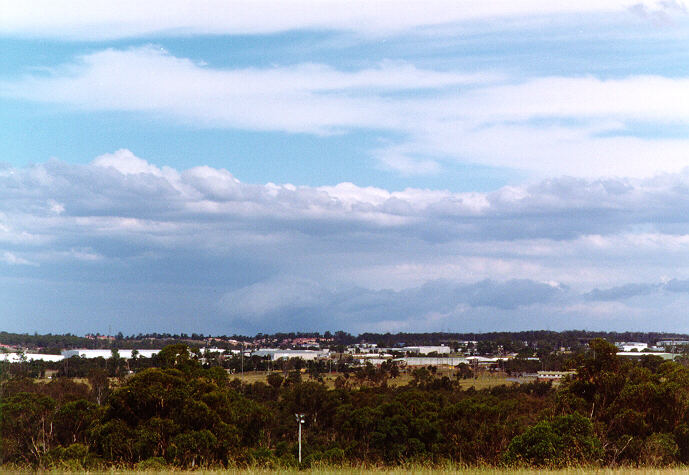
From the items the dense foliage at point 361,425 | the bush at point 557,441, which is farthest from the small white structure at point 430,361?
the bush at point 557,441

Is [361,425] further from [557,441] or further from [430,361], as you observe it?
[430,361]

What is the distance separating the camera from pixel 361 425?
49938 millimetres

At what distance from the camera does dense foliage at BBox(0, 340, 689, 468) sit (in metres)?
34.9

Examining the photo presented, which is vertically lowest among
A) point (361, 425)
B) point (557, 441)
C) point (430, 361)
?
point (430, 361)

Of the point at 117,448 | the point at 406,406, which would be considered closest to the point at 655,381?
the point at 406,406

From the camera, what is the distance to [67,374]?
115 metres

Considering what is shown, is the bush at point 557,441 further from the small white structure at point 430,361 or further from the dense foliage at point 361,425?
the small white structure at point 430,361

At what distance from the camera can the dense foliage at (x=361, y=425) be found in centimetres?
3494

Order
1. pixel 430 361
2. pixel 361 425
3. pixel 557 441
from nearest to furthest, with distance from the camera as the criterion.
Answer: pixel 557 441 < pixel 361 425 < pixel 430 361

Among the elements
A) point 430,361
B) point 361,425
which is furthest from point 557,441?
point 430,361

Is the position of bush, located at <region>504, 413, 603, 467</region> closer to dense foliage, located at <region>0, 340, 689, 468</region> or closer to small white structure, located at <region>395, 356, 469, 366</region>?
dense foliage, located at <region>0, 340, 689, 468</region>

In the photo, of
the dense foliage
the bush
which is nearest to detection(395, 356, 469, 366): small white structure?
the dense foliage

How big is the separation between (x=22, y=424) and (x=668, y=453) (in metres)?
33.0

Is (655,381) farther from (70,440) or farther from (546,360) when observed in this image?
(546,360)
